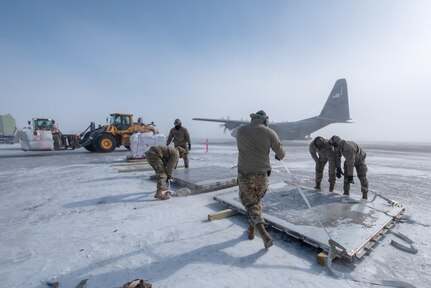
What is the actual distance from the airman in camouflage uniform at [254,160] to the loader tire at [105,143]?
12991 millimetres

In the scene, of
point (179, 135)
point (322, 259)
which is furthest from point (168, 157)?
point (322, 259)

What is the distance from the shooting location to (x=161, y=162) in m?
4.84

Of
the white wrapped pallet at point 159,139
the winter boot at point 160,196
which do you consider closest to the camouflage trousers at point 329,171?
the winter boot at point 160,196

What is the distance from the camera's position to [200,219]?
3637 millimetres

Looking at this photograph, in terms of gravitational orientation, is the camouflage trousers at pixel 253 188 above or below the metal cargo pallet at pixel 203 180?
above

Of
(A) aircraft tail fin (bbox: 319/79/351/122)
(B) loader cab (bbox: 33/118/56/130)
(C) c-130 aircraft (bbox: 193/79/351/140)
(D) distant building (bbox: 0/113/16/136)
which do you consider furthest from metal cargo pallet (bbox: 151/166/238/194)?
(D) distant building (bbox: 0/113/16/136)

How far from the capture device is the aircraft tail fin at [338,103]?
72.3 feet

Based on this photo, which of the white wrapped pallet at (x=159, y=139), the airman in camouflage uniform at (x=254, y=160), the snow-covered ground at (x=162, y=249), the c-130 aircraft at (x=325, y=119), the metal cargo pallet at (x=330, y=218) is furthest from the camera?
the c-130 aircraft at (x=325, y=119)

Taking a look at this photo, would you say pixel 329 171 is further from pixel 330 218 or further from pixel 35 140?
pixel 35 140

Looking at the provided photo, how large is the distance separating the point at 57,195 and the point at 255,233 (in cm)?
472

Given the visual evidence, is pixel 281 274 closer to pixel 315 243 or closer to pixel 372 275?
pixel 315 243

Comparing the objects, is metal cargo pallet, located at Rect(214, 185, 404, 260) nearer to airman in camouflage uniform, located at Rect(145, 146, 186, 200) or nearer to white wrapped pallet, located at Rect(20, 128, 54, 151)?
airman in camouflage uniform, located at Rect(145, 146, 186, 200)

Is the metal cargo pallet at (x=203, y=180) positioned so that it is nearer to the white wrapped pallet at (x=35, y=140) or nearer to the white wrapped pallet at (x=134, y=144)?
the white wrapped pallet at (x=134, y=144)

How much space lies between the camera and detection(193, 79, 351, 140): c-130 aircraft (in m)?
22.2
